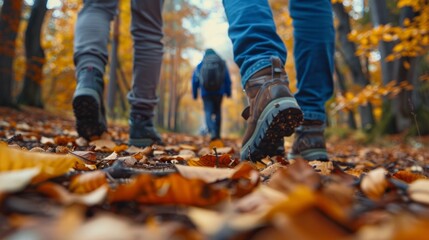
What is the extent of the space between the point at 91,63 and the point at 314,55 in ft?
4.27

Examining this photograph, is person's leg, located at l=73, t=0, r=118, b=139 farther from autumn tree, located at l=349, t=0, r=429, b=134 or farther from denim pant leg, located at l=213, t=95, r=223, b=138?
denim pant leg, located at l=213, t=95, r=223, b=138

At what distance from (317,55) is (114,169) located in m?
1.35

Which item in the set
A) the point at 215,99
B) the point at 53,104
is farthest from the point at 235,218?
the point at 53,104

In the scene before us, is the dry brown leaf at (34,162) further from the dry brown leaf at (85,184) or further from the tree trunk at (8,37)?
the tree trunk at (8,37)

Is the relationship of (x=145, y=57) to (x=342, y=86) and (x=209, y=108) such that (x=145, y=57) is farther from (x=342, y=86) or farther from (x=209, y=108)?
(x=342, y=86)

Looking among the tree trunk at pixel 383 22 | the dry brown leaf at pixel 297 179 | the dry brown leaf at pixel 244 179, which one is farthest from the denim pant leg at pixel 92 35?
the tree trunk at pixel 383 22

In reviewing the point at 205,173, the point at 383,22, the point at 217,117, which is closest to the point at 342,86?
the point at 383,22

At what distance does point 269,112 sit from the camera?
1.30 m

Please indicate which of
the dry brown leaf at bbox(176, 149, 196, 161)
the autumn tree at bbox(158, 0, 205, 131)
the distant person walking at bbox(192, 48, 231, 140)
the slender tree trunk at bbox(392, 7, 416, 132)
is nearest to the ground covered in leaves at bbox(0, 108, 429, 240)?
the dry brown leaf at bbox(176, 149, 196, 161)

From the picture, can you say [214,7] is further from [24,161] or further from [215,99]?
[24,161]

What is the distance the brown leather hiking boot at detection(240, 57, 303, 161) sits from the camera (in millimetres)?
1282

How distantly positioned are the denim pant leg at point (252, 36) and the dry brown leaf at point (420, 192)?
83 centimetres

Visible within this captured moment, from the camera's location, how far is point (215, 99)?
507cm

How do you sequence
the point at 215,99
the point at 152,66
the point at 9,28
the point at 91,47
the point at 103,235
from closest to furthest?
the point at 103,235
the point at 91,47
the point at 152,66
the point at 215,99
the point at 9,28
